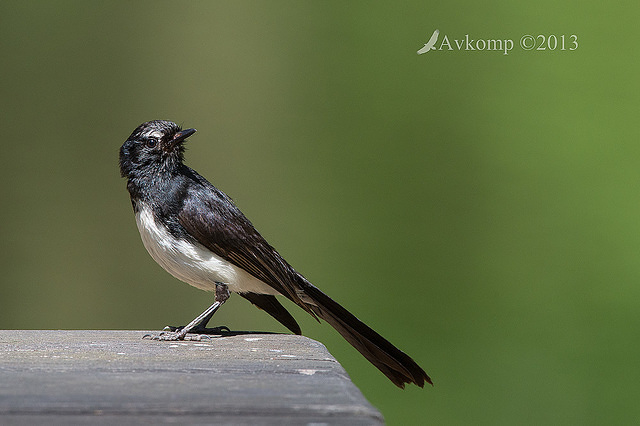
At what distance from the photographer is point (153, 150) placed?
364 centimetres

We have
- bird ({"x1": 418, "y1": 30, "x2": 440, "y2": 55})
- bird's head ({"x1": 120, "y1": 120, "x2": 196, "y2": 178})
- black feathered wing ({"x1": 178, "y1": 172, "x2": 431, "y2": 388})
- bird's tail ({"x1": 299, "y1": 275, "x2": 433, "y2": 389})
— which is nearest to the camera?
bird's tail ({"x1": 299, "y1": 275, "x2": 433, "y2": 389})

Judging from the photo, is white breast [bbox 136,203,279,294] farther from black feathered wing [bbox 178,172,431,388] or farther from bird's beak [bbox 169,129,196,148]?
bird's beak [bbox 169,129,196,148]

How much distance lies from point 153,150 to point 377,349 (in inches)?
51.2

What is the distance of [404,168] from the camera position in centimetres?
603

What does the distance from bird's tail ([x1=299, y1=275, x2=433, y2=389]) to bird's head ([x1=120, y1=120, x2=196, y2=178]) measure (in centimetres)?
91

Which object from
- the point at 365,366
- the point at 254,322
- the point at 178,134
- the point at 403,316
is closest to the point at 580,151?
the point at 403,316

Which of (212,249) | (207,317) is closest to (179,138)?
(212,249)

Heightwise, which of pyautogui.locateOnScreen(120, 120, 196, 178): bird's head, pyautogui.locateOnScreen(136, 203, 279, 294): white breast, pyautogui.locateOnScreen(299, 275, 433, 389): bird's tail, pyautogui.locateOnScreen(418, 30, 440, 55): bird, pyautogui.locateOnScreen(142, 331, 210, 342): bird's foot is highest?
pyautogui.locateOnScreen(418, 30, 440, 55): bird

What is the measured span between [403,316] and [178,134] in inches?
103

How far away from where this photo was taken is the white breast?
3451 mm

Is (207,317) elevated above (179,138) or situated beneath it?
situated beneath

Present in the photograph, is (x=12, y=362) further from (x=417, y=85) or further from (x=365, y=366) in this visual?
(x=417, y=85)

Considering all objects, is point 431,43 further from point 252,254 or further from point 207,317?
point 207,317

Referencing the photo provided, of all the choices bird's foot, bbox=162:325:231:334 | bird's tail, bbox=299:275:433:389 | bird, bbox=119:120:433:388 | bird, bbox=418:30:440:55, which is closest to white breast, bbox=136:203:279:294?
bird, bbox=119:120:433:388
